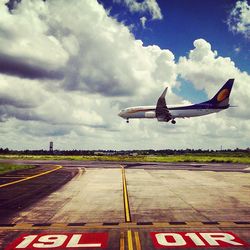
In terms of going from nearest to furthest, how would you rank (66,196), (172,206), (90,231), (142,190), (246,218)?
(90,231)
(246,218)
(172,206)
(66,196)
(142,190)

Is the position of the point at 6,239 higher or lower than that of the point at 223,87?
lower

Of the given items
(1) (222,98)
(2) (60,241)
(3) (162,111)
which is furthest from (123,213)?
(1) (222,98)

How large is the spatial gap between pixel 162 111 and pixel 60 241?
206 feet

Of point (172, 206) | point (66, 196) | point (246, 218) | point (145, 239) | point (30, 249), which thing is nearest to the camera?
point (30, 249)

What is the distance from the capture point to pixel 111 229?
44.9 ft

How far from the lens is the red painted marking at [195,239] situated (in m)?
11.3

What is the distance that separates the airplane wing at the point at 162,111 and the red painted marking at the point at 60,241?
191ft

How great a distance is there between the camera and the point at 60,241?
38.7 feet

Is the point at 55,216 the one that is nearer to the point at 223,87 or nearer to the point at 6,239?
the point at 6,239

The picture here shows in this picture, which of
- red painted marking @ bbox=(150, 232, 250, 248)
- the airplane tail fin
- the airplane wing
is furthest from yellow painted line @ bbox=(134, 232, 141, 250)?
the airplane tail fin

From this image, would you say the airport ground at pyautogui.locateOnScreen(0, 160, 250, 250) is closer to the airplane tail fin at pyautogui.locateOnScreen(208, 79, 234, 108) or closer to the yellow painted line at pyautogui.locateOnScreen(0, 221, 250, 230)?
the yellow painted line at pyautogui.locateOnScreen(0, 221, 250, 230)

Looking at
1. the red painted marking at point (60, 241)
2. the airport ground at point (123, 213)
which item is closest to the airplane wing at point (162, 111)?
the airport ground at point (123, 213)

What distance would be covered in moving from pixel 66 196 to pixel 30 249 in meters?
12.8

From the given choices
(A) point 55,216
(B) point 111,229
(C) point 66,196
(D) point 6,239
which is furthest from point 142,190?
(D) point 6,239
